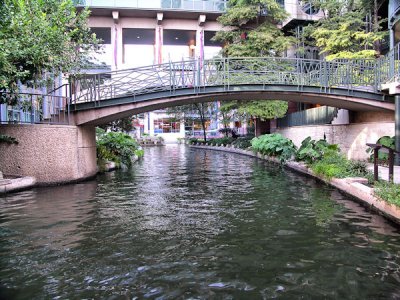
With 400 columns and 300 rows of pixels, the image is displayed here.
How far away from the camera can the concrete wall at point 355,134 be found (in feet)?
60.9

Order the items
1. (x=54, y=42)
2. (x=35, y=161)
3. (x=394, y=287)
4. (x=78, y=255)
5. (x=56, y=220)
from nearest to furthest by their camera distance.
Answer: (x=394, y=287)
(x=78, y=255)
(x=56, y=220)
(x=54, y=42)
(x=35, y=161)

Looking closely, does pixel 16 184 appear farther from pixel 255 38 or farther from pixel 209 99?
pixel 255 38

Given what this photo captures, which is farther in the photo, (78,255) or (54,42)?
(54,42)

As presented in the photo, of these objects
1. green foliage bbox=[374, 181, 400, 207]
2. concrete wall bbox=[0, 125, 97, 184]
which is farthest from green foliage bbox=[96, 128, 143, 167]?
green foliage bbox=[374, 181, 400, 207]

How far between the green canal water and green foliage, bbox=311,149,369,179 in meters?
1.06

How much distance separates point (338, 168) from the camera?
13.1 m

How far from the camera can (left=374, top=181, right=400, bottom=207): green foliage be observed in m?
7.93

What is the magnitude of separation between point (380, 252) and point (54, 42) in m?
10.8

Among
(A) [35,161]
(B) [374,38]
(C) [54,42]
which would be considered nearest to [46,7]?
(C) [54,42]

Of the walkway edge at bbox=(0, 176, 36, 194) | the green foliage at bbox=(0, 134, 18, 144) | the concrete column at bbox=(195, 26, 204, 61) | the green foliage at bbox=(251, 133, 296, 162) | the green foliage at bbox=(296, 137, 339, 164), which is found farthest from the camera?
the concrete column at bbox=(195, 26, 204, 61)

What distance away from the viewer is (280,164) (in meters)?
20.4

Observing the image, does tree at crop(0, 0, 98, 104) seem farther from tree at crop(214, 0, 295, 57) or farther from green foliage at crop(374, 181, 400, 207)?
tree at crop(214, 0, 295, 57)

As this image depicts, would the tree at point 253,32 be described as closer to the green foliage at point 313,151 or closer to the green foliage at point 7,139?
the green foliage at point 313,151

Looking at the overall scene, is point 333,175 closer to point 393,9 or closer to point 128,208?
point 128,208
